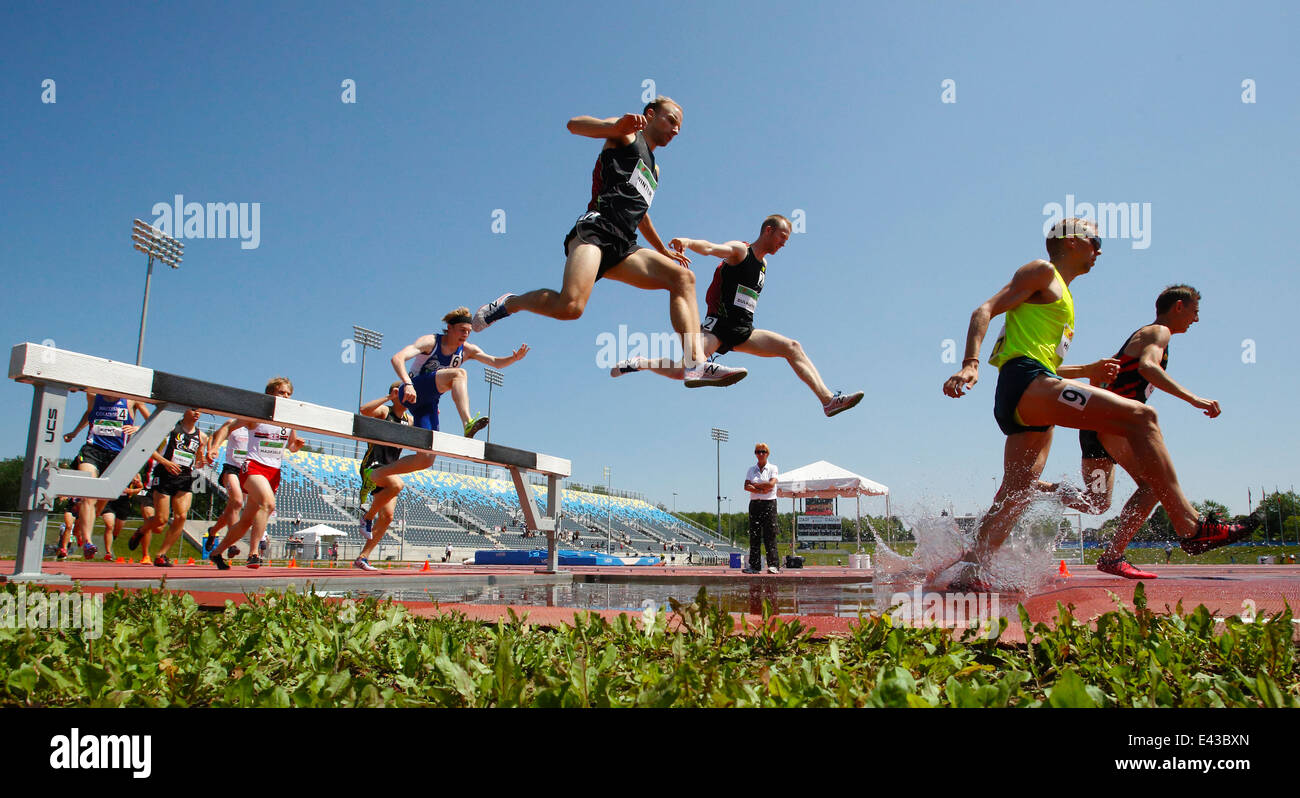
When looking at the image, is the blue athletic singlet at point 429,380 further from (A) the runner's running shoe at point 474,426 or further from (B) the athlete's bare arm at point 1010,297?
(B) the athlete's bare arm at point 1010,297

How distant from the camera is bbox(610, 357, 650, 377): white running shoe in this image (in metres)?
4.42

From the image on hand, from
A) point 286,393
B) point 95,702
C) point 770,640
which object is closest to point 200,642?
point 95,702

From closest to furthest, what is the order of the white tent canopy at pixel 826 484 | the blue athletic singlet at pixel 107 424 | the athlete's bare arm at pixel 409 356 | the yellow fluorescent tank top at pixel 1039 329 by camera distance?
the yellow fluorescent tank top at pixel 1039 329 → the athlete's bare arm at pixel 409 356 → the blue athletic singlet at pixel 107 424 → the white tent canopy at pixel 826 484

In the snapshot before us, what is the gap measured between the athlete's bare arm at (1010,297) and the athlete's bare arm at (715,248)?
159cm

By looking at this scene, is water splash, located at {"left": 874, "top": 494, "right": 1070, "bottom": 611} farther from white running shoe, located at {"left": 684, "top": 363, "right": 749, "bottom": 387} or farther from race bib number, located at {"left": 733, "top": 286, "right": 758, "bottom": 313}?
race bib number, located at {"left": 733, "top": 286, "right": 758, "bottom": 313}

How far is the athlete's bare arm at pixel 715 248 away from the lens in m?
4.79

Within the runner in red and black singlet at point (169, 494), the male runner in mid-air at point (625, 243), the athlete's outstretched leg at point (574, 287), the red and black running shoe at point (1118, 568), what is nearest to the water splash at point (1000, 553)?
the red and black running shoe at point (1118, 568)

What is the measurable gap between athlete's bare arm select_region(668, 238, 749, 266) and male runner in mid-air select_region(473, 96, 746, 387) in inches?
21.5

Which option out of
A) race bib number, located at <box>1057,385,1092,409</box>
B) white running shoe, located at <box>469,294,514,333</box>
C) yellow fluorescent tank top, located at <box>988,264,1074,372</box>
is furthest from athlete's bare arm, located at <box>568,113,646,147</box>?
race bib number, located at <box>1057,385,1092,409</box>
